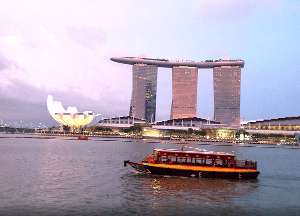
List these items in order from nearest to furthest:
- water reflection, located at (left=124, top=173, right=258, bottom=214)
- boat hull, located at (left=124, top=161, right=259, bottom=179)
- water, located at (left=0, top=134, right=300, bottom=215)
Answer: water, located at (left=0, top=134, right=300, bottom=215)
water reflection, located at (left=124, top=173, right=258, bottom=214)
boat hull, located at (left=124, top=161, right=259, bottom=179)

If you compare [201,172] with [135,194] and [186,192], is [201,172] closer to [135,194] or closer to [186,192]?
→ [186,192]

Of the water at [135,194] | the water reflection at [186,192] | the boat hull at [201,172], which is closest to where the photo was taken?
the water at [135,194]

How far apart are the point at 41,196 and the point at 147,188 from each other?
9526 millimetres

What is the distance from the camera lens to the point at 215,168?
3619cm

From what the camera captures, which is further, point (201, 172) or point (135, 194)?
point (201, 172)

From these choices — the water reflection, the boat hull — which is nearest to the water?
the water reflection

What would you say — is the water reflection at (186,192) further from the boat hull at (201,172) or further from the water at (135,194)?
the boat hull at (201,172)

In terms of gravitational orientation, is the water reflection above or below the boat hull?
below

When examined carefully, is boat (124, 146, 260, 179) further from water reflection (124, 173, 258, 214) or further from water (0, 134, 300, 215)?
water (0, 134, 300, 215)

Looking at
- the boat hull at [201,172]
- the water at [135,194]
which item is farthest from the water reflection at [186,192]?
the boat hull at [201,172]

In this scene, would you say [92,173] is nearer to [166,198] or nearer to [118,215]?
[166,198]

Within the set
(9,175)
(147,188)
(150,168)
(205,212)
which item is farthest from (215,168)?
(9,175)

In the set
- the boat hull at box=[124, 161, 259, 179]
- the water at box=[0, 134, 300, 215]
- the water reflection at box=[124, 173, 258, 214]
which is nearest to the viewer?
the water at box=[0, 134, 300, 215]

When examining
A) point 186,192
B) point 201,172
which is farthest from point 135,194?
point 201,172
